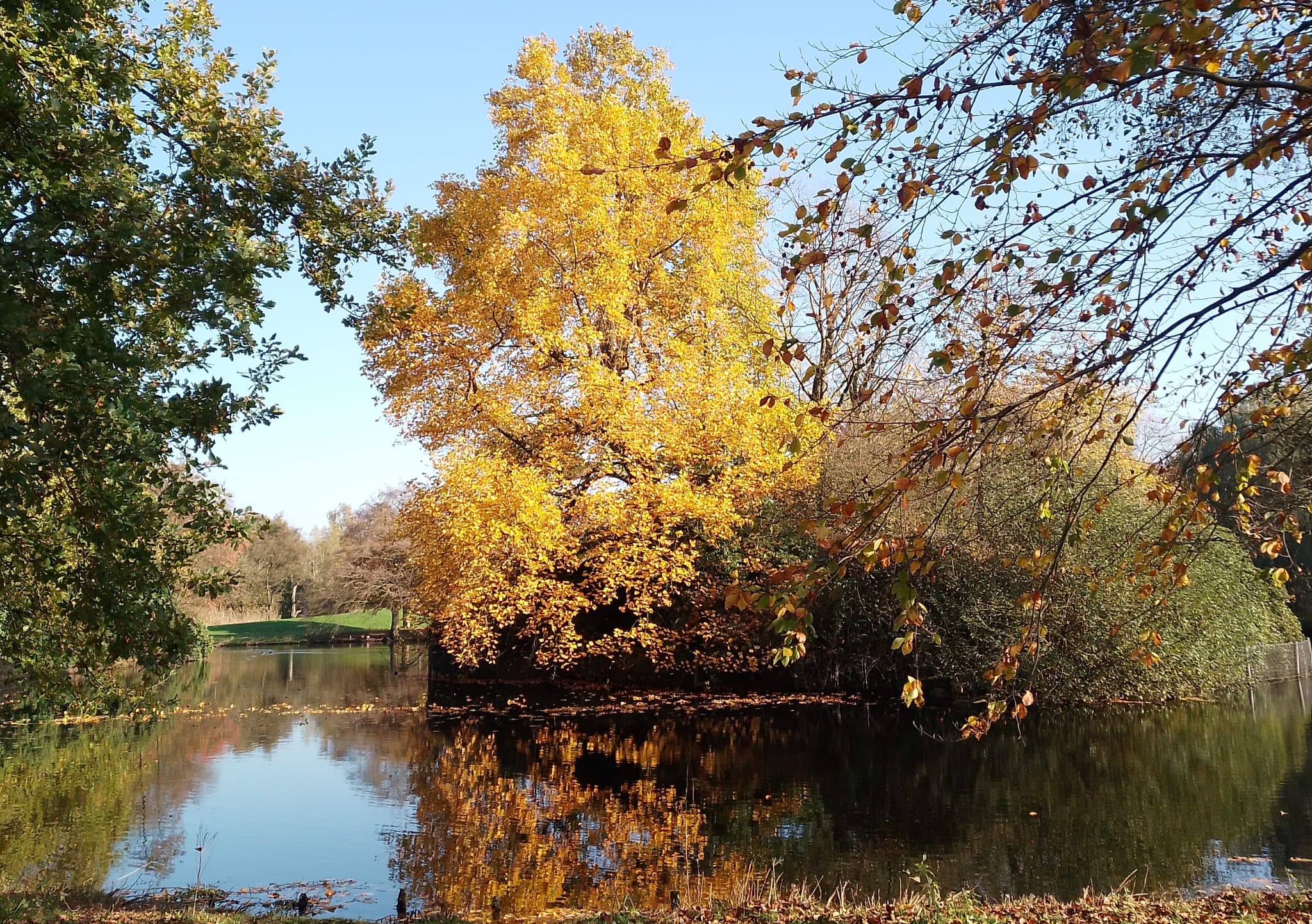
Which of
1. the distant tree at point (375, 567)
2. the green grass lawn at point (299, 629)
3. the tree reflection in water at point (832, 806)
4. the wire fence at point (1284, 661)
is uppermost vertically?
the distant tree at point (375, 567)

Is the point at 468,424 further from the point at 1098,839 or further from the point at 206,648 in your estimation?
the point at 1098,839

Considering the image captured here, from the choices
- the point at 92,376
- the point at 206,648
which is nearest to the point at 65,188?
the point at 92,376

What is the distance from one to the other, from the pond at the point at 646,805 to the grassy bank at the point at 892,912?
707mm

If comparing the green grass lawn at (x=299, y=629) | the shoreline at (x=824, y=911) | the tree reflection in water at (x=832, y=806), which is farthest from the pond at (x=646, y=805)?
the green grass lawn at (x=299, y=629)

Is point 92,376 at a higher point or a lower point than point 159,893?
higher

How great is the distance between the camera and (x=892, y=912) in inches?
259

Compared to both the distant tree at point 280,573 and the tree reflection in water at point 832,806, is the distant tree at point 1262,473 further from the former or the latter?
the distant tree at point 280,573

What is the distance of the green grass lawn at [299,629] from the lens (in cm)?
4816

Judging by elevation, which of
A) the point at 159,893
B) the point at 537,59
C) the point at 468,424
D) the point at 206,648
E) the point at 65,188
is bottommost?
the point at 159,893

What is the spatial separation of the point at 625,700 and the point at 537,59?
13487 mm

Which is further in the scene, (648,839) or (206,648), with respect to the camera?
(648,839)

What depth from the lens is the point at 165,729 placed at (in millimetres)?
17562

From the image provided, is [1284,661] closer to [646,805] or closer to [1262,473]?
[646,805]

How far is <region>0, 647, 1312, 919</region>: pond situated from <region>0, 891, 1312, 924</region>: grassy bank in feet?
2.32
